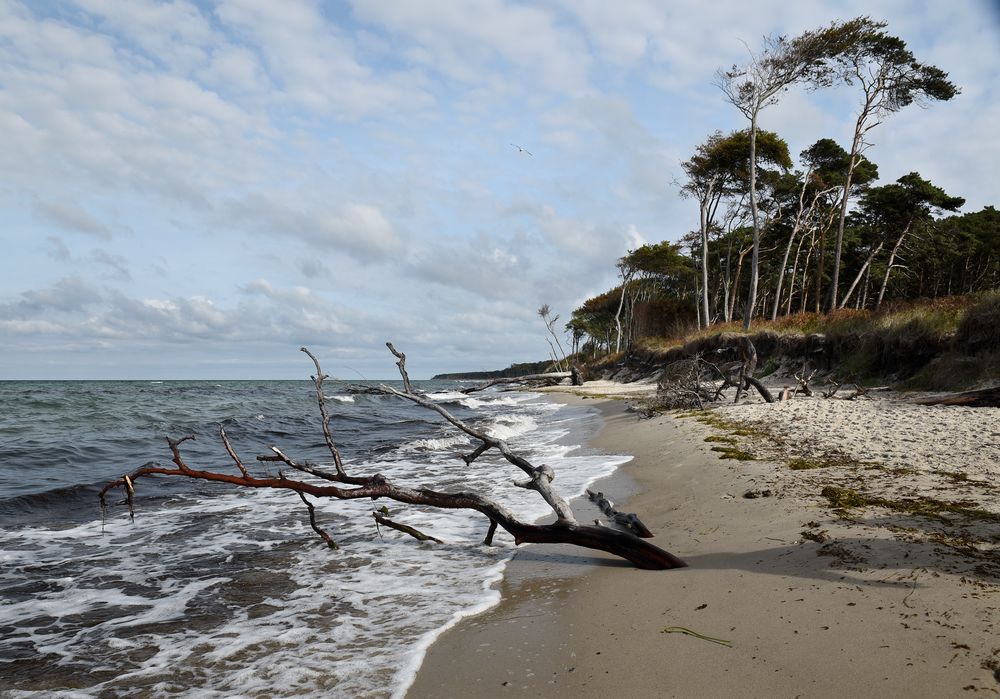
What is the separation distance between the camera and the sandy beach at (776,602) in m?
2.62

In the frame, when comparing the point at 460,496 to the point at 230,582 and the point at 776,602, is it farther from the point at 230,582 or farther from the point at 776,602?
the point at 776,602

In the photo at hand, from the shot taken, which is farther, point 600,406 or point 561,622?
point 600,406

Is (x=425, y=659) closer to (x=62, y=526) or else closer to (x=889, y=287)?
(x=62, y=526)

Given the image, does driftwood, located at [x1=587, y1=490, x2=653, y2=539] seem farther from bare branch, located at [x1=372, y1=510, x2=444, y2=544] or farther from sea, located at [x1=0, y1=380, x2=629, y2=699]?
bare branch, located at [x1=372, y1=510, x2=444, y2=544]

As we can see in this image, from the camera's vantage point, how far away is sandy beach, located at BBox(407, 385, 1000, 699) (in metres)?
2.62

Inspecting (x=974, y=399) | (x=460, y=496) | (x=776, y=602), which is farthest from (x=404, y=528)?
(x=974, y=399)

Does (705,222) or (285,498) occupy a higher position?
(705,222)

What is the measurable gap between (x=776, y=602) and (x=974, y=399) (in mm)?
8344

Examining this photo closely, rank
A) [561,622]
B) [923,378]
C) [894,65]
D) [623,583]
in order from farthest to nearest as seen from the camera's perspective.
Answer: [894,65]
[923,378]
[623,583]
[561,622]

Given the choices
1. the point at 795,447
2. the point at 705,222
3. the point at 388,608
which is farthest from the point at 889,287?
the point at 388,608

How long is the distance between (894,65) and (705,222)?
1066 centimetres

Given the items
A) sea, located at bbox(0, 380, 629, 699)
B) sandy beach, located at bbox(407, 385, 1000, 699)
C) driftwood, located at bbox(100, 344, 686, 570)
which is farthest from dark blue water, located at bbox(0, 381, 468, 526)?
sandy beach, located at bbox(407, 385, 1000, 699)

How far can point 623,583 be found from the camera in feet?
13.5

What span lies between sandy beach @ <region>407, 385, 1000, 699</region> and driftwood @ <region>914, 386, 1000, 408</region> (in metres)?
3.36
